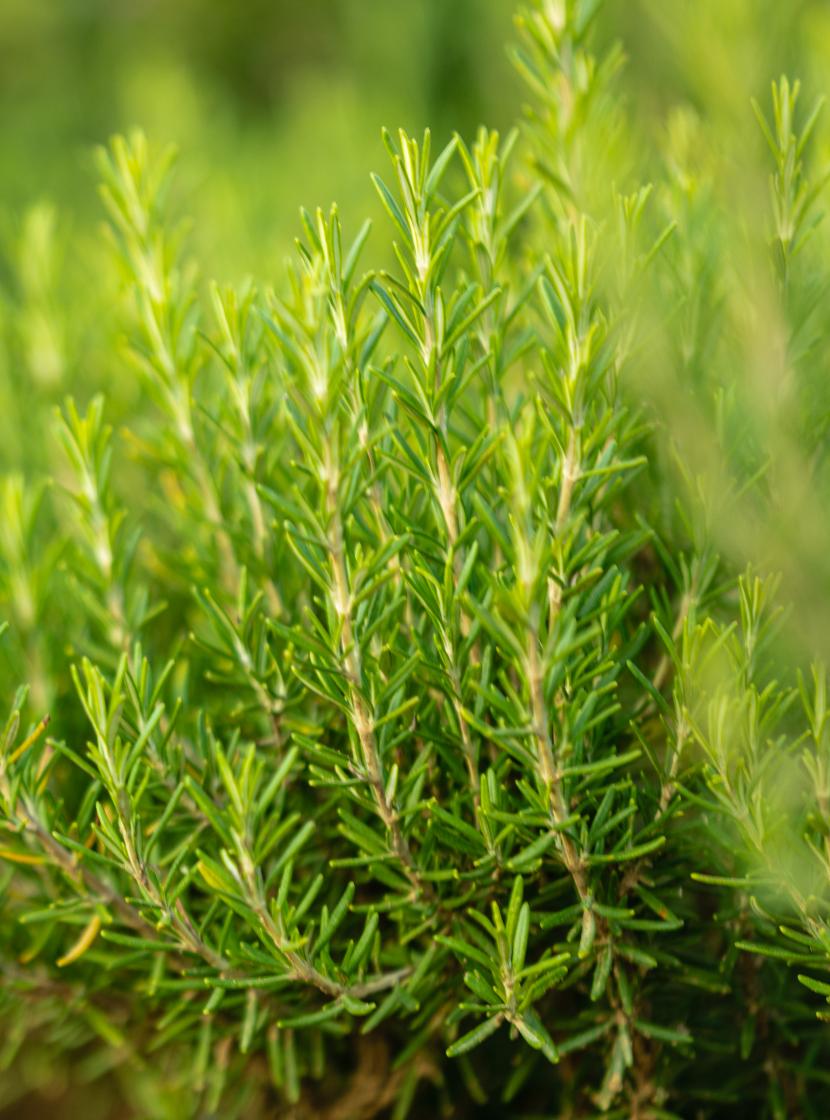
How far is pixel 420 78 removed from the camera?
1925 mm

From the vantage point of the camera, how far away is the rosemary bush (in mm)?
639

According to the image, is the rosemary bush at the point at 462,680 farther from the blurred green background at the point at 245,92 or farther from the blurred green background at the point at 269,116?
the blurred green background at the point at 245,92

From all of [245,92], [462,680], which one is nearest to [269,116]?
[245,92]

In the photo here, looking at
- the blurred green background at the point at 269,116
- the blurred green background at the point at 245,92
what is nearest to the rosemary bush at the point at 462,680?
the blurred green background at the point at 269,116

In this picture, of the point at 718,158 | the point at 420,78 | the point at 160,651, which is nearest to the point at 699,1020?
the point at 160,651

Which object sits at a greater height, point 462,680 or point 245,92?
point 245,92

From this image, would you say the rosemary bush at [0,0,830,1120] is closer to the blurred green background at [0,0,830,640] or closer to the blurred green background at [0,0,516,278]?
the blurred green background at [0,0,830,640]

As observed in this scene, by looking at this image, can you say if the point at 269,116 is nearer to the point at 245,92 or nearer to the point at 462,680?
the point at 245,92

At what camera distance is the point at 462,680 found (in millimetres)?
669

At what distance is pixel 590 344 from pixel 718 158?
461 millimetres

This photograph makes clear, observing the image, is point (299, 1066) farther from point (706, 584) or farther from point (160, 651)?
point (706, 584)

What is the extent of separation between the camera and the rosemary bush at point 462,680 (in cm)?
64

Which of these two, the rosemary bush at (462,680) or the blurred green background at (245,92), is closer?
the rosemary bush at (462,680)

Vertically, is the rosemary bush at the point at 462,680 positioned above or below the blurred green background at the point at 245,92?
below
